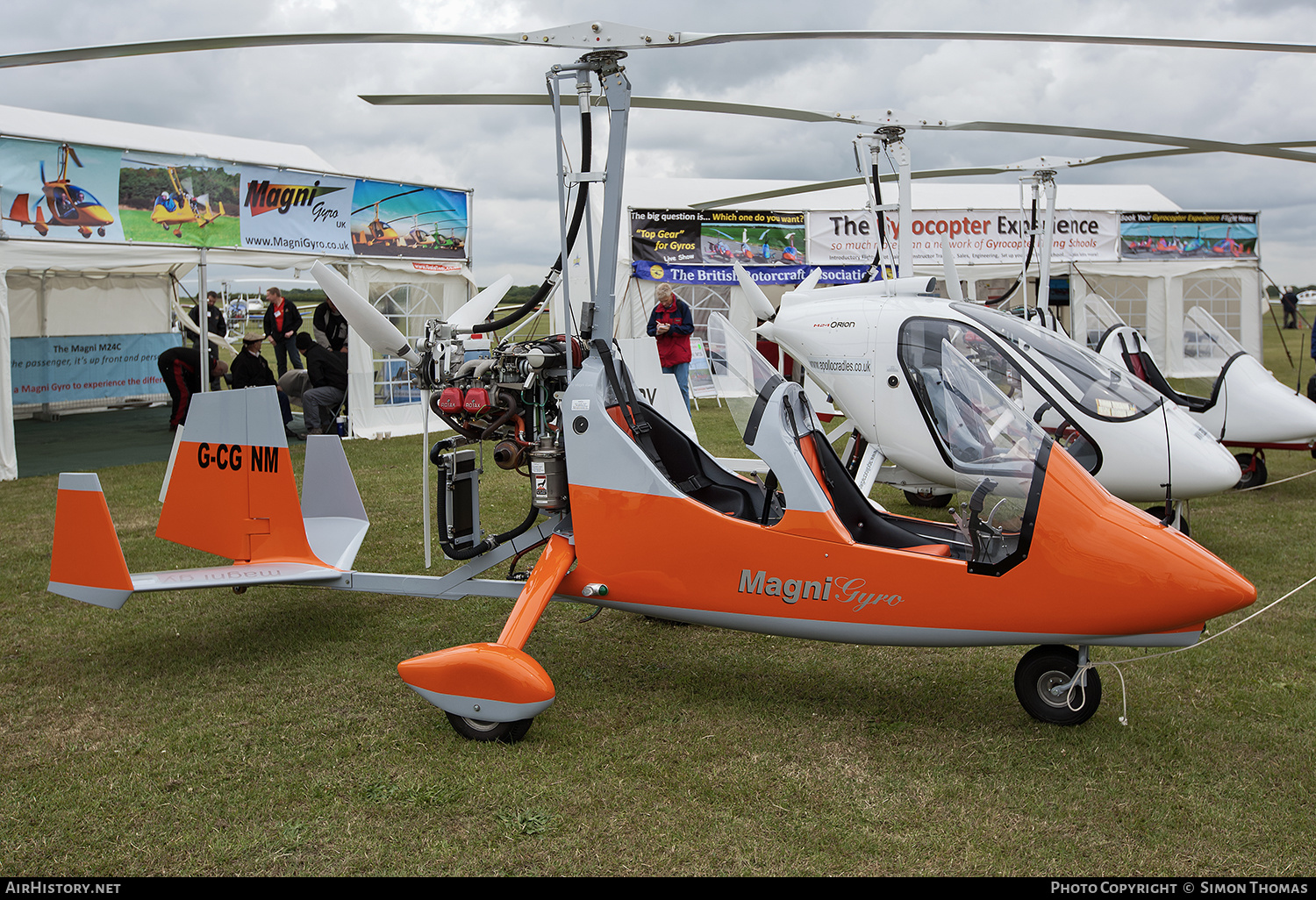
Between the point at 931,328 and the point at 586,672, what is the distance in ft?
9.44

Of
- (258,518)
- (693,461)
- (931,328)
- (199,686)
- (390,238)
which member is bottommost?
(199,686)

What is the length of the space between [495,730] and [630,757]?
531mm

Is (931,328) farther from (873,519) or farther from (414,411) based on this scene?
(414,411)

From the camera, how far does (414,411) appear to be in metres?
13.0

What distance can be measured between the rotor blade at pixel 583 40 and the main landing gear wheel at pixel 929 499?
495 cm

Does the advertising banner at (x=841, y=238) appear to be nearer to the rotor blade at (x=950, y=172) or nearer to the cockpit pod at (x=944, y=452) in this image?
the rotor blade at (x=950, y=172)

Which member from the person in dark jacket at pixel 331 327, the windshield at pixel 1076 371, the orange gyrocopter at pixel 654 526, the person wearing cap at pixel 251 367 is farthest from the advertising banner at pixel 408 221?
the windshield at pixel 1076 371

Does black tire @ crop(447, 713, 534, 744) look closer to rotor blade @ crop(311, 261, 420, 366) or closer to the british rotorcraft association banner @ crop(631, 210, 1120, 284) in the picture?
rotor blade @ crop(311, 261, 420, 366)

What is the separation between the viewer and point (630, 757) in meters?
3.47

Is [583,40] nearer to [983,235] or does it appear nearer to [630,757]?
[630,757]

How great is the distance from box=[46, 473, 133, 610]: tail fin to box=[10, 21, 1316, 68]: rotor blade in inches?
65.8

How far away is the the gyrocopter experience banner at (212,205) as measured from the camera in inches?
354

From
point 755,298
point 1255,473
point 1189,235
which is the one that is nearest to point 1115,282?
point 1189,235
